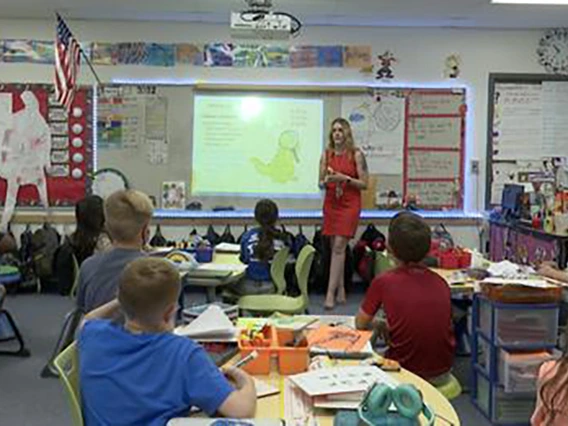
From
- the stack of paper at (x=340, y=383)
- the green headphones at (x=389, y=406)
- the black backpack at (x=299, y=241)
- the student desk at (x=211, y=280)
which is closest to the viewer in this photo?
the green headphones at (x=389, y=406)

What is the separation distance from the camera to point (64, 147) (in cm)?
677

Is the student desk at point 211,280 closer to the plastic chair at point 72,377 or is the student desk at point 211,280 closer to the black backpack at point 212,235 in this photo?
the plastic chair at point 72,377

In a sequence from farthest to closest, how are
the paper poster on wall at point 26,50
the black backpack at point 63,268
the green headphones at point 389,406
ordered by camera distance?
the paper poster on wall at point 26,50 < the black backpack at point 63,268 < the green headphones at point 389,406

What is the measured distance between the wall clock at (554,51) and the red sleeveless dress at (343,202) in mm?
2392

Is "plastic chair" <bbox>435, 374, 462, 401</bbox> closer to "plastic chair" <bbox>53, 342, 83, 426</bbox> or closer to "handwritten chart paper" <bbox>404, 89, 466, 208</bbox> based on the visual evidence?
"plastic chair" <bbox>53, 342, 83, 426</bbox>

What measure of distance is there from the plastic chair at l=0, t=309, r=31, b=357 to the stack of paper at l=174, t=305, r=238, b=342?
2.83m

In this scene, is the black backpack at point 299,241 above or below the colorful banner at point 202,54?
below

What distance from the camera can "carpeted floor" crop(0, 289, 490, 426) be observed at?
3.66 m

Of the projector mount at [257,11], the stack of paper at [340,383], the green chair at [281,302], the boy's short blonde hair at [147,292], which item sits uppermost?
the projector mount at [257,11]

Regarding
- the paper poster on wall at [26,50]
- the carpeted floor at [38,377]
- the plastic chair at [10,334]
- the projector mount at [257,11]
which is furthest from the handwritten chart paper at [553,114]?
the plastic chair at [10,334]

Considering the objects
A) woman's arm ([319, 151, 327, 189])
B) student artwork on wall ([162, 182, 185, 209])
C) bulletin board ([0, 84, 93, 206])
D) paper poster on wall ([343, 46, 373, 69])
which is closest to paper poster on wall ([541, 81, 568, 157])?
paper poster on wall ([343, 46, 373, 69])

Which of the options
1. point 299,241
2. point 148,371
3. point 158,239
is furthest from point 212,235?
point 148,371

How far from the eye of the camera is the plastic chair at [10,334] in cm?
468

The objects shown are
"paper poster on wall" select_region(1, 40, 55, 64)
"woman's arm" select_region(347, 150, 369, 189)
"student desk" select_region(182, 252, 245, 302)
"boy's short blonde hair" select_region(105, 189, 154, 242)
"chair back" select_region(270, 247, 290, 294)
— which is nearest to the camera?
"boy's short blonde hair" select_region(105, 189, 154, 242)
